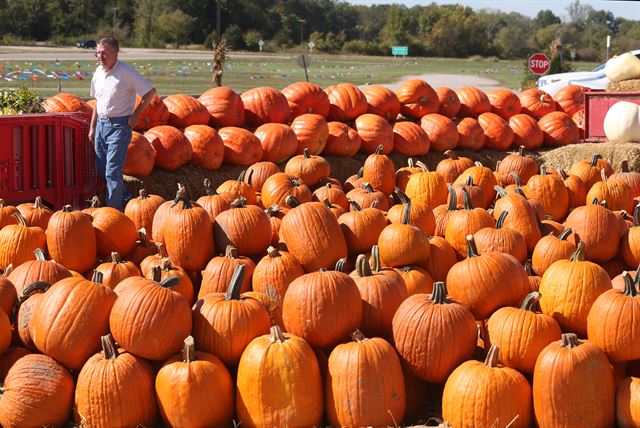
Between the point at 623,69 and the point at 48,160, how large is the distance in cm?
779

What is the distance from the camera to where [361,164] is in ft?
28.5

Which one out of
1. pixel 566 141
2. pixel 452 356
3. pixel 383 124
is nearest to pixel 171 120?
pixel 383 124

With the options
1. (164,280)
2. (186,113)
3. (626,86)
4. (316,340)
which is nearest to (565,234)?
(316,340)

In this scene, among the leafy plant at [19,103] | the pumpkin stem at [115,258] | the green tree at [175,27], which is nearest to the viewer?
the pumpkin stem at [115,258]

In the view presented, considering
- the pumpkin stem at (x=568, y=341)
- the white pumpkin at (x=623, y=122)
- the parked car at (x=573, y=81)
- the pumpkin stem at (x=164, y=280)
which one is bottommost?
the pumpkin stem at (x=568, y=341)

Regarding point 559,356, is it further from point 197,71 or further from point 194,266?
point 197,71

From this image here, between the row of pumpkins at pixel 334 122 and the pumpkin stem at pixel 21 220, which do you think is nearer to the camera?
the pumpkin stem at pixel 21 220

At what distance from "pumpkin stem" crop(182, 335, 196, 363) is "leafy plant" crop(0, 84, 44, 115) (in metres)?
4.32

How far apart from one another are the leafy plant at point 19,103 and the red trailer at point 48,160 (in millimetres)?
344

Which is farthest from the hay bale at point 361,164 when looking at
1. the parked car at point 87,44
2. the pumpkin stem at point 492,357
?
the parked car at point 87,44

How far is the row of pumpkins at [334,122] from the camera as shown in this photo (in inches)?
307

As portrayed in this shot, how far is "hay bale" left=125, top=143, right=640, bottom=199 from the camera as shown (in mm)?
7539

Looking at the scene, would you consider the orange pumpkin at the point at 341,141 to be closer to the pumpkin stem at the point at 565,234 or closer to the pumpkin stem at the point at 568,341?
the pumpkin stem at the point at 565,234

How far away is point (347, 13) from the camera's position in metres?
97.5
